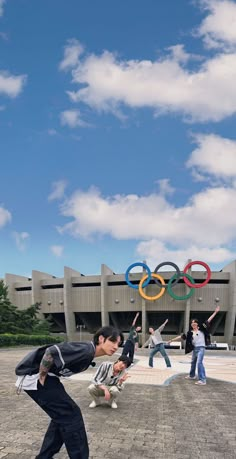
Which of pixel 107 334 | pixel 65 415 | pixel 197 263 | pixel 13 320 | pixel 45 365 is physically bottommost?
pixel 13 320

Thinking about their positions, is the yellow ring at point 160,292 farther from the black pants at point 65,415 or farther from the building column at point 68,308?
the black pants at point 65,415

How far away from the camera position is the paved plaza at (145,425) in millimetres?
4512

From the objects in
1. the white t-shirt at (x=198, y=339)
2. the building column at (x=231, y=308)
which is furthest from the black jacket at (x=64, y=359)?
the building column at (x=231, y=308)

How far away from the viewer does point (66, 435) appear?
3326 millimetres

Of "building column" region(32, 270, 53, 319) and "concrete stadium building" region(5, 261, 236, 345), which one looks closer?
"concrete stadium building" region(5, 261, 236, 345)

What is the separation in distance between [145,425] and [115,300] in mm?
48286

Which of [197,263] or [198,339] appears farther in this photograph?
[197,263]

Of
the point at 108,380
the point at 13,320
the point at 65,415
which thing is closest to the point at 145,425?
the point at 108,380

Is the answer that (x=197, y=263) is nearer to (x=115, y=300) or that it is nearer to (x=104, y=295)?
(x=115, y=300)

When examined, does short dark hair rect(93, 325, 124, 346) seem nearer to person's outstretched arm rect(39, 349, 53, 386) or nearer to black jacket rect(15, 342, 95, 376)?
black jacket rect(15, 342, 95, 376)

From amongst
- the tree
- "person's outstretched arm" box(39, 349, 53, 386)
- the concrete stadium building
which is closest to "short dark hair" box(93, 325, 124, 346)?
"person's outstretched arm" box(39, 349, 53, 386)

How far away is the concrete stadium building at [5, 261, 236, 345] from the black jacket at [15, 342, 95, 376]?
4854 centimetres

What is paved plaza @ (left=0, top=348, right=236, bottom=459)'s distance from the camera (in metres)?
4.51

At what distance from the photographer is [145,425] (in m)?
5.72
